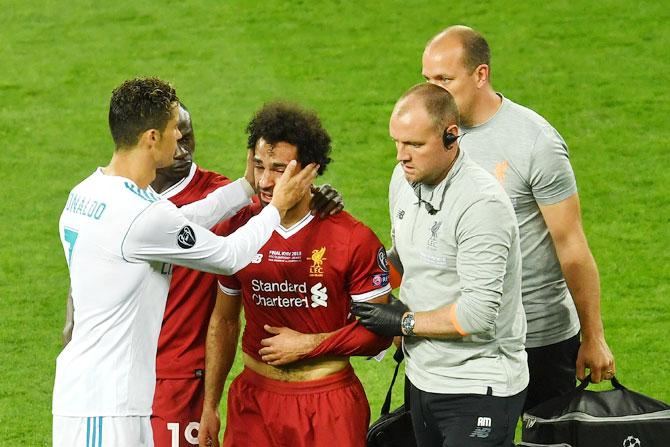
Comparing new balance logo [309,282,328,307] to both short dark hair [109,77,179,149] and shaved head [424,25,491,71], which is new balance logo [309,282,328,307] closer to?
short dark hair [109,77,179,149]

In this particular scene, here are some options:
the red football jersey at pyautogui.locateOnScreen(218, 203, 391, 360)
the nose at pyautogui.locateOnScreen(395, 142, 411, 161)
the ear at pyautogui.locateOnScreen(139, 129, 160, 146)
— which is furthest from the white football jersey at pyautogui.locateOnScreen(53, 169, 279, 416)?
the nose at pyautogui.locateOnScreen(395, 142, 411, 161)

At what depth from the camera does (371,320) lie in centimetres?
456

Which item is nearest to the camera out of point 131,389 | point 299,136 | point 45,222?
point 131,389

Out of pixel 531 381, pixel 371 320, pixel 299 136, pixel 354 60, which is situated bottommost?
pixel 531 381

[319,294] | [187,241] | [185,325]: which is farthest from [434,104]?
[185,325]

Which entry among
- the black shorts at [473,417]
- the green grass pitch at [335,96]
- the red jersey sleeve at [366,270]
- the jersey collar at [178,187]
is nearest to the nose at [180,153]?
the jersey collar at [178,187]

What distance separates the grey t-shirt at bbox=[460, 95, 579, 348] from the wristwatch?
716mm

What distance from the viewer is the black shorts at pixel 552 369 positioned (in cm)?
512

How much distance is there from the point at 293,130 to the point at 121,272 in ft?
2.99

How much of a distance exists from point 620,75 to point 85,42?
Answer: 5.17 metres

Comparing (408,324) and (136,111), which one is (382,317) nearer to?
(408,324)

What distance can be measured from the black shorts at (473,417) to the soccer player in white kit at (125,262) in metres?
0.89

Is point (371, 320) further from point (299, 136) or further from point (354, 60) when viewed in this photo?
point (354, 60)

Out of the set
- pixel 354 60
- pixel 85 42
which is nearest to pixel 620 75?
pixel 354 60
